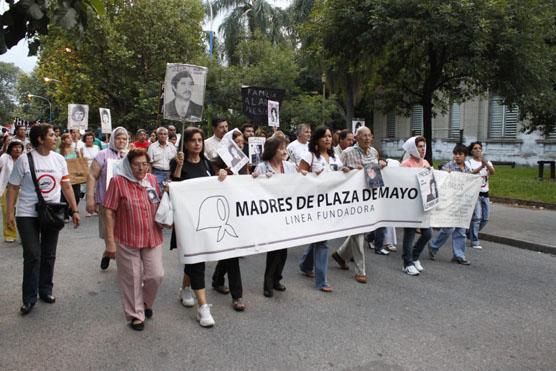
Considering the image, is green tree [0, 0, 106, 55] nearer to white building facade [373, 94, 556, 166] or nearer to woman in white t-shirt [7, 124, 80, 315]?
woman in white t-shirt [7, 124, 80, 315]

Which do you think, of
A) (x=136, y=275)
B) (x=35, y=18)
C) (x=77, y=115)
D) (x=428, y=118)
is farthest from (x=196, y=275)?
(x=77, y=115)

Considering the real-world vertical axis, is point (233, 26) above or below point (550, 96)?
above

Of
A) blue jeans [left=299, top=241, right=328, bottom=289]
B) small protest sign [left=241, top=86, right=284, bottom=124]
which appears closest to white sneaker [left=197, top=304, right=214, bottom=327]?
blue jeans [left=299, top=241, right=328, bottom=289]

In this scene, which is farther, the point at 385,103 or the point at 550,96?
the point at 385,103

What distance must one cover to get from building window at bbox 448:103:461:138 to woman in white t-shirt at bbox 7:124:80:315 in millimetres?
29170

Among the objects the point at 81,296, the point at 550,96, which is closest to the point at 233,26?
the point at 550,96

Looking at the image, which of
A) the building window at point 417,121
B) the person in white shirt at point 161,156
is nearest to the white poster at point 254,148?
the person in white shirt at point 161,156

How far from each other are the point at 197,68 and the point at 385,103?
415 inches

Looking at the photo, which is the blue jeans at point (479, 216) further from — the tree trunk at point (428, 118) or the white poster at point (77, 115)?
the white poster at point (77, 115)

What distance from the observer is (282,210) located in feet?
17.9

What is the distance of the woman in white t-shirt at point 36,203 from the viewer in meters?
4.77

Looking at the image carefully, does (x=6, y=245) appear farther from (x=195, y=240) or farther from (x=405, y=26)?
(x=405, y=26)

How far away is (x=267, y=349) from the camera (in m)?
4.04

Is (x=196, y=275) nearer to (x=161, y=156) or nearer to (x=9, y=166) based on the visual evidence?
(x=161, y=156)
